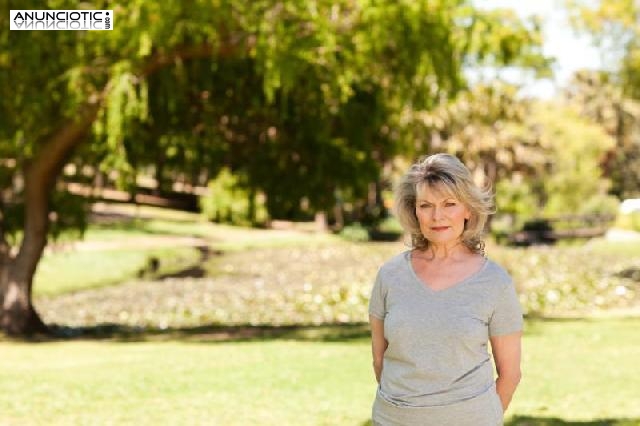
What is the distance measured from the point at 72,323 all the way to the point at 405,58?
964 cm

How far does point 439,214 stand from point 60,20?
35.3 ft

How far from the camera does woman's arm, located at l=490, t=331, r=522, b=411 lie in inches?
146

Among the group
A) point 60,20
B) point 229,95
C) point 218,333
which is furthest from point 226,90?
point 218,333

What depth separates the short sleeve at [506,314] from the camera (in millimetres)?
3637

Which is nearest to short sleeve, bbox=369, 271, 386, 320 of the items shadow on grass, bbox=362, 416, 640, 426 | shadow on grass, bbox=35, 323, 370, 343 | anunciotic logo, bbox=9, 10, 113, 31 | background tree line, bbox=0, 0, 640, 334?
shadow on grass, bbox=362, 416, 640, 426

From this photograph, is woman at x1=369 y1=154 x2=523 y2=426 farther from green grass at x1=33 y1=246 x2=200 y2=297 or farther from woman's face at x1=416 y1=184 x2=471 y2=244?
green grass at x1=33 y1=246 x2=200 y2=297

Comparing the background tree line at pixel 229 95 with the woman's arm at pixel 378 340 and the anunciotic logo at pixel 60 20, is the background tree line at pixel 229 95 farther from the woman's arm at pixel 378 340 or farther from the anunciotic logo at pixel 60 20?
the woman's arm at pixel 378 340

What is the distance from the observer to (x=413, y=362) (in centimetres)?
364

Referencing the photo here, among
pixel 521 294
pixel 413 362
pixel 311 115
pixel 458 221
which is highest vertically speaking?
pixel 311 115

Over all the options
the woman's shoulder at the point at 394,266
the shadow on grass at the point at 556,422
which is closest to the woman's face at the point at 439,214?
the woman's shoulder at the point at 394,266

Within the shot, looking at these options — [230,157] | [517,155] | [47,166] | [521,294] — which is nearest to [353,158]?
[230,157]

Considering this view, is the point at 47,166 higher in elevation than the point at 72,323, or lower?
higher

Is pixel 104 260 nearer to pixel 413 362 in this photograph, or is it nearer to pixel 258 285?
pixel 258 285

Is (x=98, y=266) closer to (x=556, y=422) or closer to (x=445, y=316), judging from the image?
(x=556, y=422)
